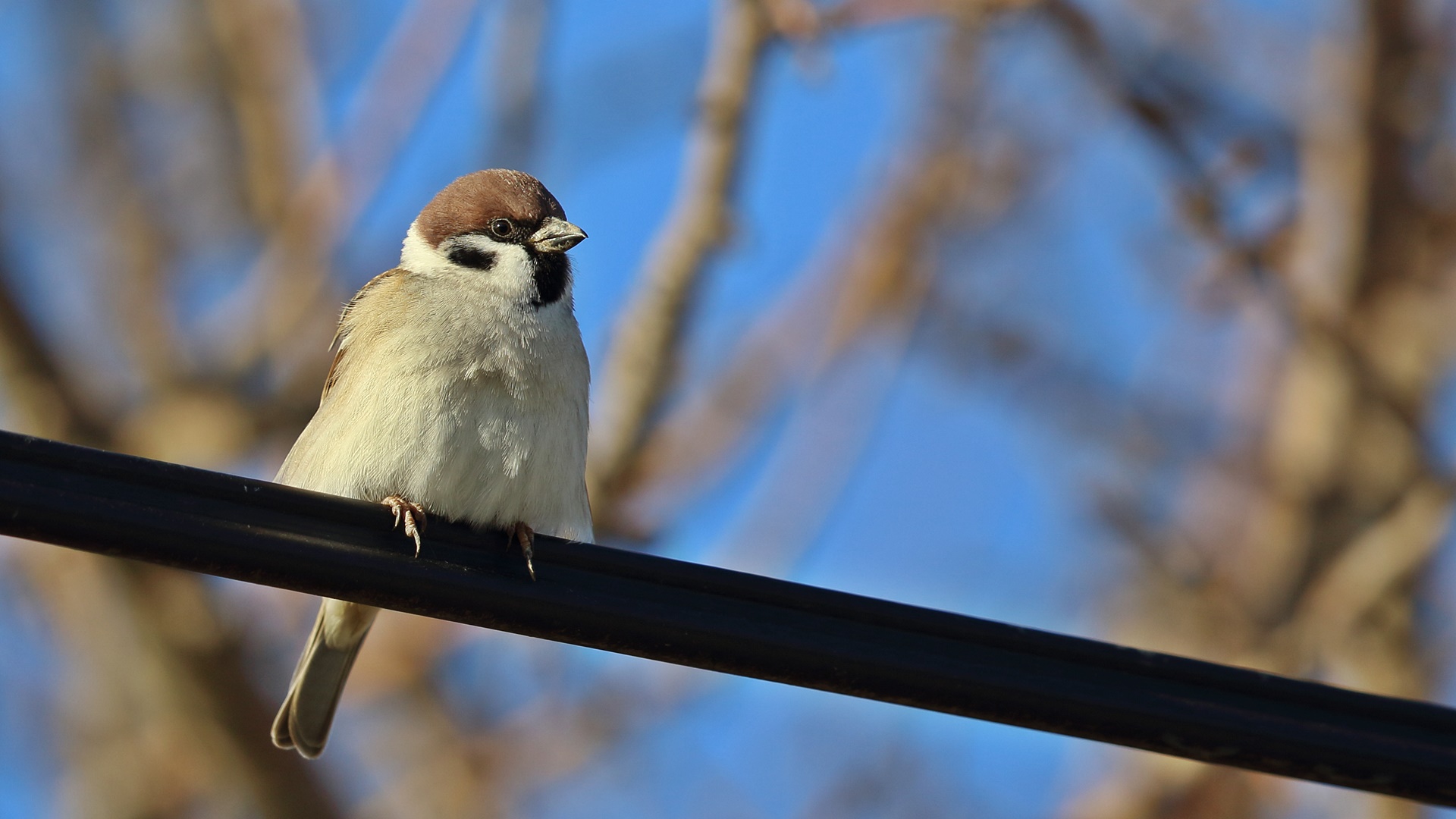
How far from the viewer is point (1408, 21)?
834 cm

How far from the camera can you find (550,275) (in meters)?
4.96

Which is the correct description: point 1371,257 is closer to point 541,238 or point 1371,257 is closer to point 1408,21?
point 1408,21

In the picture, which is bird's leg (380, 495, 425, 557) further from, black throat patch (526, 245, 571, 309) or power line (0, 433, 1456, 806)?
black throat patch (526, 245, 571, 309)

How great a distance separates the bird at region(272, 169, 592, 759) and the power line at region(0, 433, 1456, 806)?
2.86 feet

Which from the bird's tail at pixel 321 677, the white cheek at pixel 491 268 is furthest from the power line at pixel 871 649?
the white cheek at pixel 491 268

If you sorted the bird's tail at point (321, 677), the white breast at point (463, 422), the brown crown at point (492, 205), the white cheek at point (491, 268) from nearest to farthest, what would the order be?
the white breast at point (463, 422), the bird's tail at point (321, 677), the white cheek at point (491, 268), the brown crown at point (492, 205)

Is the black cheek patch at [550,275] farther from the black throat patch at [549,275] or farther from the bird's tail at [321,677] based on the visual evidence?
the bird's tail at [321,677]

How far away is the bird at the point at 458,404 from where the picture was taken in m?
4.26

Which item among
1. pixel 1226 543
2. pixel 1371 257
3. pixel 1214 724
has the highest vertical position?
pixel 1214 724

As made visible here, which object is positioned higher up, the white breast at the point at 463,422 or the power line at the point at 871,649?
the power line at the point at 871,649

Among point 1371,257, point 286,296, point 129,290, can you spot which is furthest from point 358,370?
point 1371,257

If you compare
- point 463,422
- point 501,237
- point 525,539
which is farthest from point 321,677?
point 501,237

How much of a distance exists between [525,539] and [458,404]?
0.73 metres

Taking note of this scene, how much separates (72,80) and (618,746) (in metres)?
5.56
